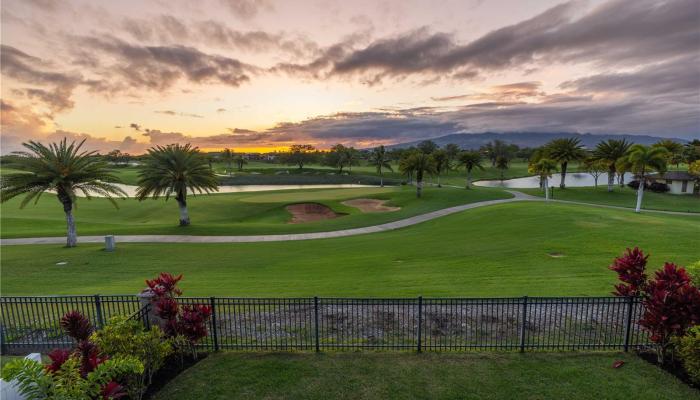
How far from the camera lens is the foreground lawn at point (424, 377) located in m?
8.70

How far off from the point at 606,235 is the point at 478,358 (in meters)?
18.6

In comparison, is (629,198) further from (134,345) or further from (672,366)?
(134,345)

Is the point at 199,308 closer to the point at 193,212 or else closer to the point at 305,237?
the point at 305,237

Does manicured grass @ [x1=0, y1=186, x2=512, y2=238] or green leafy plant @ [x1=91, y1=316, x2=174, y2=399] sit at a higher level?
green leafy plant @ [x1=91, y1=316, x2=174, y2=399]

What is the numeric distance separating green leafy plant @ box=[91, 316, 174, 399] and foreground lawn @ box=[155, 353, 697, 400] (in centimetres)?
68

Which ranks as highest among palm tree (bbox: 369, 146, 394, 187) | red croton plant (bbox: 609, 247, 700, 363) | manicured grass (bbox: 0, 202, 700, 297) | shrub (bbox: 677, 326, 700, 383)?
palm tree (bbox: 369, 146, 394, 187)

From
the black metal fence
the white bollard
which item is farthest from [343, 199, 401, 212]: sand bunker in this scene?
the black metal fence

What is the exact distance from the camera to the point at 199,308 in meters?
10.3

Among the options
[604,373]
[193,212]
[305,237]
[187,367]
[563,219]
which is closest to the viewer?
[604,373]

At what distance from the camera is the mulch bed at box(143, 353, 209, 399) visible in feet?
30.0

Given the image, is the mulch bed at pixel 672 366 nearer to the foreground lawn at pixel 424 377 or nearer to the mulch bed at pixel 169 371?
the foreground lawn at pixel 424 377

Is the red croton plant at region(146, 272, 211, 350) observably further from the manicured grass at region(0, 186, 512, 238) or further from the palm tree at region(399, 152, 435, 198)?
the palm tree at region(399, 152, 435, 198)

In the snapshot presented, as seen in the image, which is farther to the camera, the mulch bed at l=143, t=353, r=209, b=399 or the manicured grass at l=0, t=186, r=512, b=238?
the manicured grass at l=0, t=186, r=512, b=238

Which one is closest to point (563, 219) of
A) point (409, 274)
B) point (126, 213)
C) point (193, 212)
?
point (409, 274)
